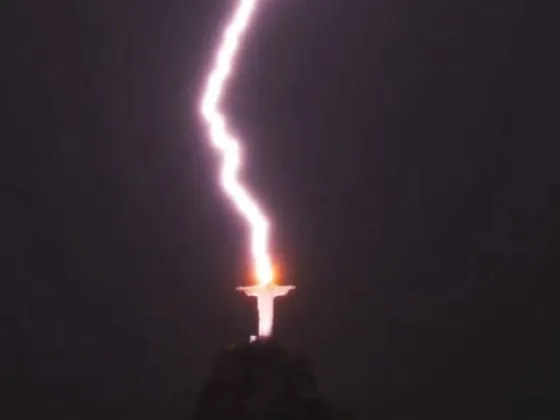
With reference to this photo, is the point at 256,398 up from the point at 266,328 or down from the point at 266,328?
down

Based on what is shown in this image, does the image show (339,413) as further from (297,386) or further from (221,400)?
(221,400)

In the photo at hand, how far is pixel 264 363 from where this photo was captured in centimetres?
2044

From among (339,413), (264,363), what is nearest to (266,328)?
(264,363)

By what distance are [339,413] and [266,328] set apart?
2084 mm

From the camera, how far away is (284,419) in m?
19.8

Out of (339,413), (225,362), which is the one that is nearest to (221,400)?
(225,362)

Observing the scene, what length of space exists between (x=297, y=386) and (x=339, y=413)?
956mm

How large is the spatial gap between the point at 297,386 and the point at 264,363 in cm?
76

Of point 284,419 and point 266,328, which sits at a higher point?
point 266,328

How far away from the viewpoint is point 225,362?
20656mm

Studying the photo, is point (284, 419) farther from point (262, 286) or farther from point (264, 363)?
point (262, 286)

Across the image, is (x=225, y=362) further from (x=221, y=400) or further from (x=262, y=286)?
(x=262, y=286)

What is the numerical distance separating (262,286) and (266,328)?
45.0 inches

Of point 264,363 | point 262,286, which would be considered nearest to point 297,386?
point 264,363
